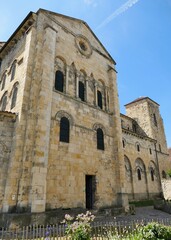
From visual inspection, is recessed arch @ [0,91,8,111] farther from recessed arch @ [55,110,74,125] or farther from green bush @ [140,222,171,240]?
green bush @ [140,222,171,240]

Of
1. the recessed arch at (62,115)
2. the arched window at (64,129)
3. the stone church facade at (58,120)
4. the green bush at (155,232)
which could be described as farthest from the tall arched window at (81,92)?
the green bush at (155,232)

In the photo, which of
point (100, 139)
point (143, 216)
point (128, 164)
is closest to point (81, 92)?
point (100, 139)

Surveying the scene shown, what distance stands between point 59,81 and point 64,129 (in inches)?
159

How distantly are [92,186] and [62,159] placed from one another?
354cm

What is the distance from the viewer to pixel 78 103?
14.7m

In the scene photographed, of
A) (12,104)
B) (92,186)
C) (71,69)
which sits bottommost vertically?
(92,186)

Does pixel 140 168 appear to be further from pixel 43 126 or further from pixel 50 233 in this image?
pixel 50 233

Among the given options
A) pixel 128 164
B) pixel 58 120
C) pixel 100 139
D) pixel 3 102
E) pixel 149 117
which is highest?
pixel 149 117

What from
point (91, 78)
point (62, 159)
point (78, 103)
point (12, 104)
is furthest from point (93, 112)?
point (12, 104)


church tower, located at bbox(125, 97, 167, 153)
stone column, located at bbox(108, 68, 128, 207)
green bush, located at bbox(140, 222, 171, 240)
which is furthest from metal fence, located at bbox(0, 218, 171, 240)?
church tower, located at bbox(125, 97, 167, 153)

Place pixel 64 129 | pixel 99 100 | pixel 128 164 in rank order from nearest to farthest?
pixel 64 129 < pixel 99 100 < pixel 128 164

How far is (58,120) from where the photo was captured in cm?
1265

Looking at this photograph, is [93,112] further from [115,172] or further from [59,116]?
[115,172]

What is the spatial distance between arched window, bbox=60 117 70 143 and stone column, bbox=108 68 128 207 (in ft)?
17.6
